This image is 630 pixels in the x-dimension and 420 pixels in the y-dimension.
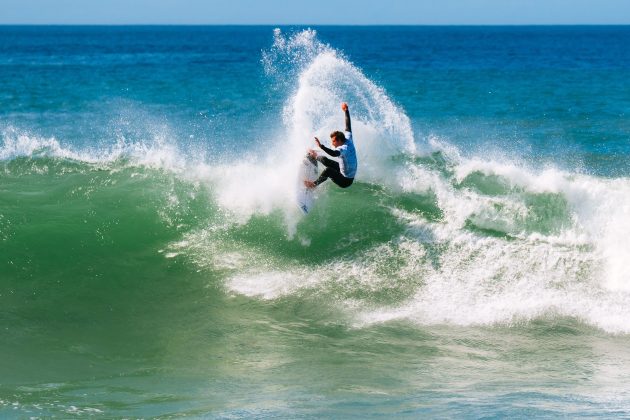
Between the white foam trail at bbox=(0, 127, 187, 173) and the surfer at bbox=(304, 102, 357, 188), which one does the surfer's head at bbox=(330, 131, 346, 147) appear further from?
the white foam trail at bbox=(0, 127, 187, 173)

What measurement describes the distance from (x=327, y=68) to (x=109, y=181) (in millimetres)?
4571

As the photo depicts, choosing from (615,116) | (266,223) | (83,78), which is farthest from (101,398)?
(83,78)


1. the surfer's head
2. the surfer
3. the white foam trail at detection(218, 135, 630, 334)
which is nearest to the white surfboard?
the surfer

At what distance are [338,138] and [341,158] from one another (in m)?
0.31

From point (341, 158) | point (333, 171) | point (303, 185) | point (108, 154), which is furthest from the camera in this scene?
point (108, 154)

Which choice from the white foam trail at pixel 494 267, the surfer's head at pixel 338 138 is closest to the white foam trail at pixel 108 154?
the surfer's head at pixel 338 138

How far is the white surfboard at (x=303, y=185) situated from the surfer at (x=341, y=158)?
18 centimetres

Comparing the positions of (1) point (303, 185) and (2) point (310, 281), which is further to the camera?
(1) point (303, 185)

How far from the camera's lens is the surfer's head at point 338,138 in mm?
11070

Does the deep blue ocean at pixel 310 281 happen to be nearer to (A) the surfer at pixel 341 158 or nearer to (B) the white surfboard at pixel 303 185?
(B) the white surfboard at pixel 303 185

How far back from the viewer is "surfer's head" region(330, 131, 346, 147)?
11070 mm

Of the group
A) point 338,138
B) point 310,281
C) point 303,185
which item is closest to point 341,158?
point 338,138

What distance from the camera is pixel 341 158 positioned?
11203 millimetres

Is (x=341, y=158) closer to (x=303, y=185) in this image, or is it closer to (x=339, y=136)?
(x=339, y=136)
